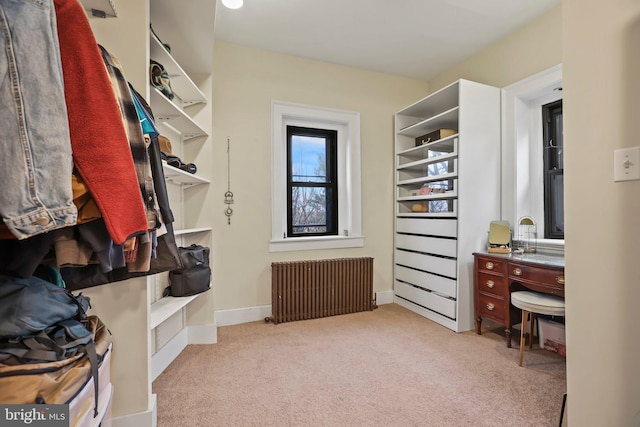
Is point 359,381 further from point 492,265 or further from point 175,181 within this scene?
point 175,181

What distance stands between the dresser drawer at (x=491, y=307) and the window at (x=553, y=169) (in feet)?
2.64

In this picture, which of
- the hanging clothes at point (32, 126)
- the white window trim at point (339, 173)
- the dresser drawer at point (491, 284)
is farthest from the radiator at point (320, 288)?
the hanging clothes at point (32, 126)

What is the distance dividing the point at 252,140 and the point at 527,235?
2.73 meters

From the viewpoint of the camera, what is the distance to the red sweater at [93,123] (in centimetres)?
81

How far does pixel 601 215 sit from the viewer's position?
3.69 ft

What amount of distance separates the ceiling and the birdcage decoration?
174 cm

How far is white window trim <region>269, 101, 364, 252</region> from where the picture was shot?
3.11 metres

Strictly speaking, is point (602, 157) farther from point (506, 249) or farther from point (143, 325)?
point (143, 325)

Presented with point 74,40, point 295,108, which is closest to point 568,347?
point 74,40

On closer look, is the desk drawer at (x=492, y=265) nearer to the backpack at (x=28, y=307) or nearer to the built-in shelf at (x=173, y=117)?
the built-in shelf at (x=173, y=117)

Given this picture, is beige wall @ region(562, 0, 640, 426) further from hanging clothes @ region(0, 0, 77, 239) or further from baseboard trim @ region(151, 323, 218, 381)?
baseboard trim @ region(151, 323, 218, 381)

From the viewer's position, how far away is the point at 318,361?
2184 millimetres

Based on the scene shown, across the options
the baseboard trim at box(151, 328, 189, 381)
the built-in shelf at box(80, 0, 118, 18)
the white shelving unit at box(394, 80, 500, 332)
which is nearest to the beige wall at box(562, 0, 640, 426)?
the white shelving unit at box(394, 80, 500, 332)

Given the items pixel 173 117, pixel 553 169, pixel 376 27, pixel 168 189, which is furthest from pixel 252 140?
pixel 553 169
